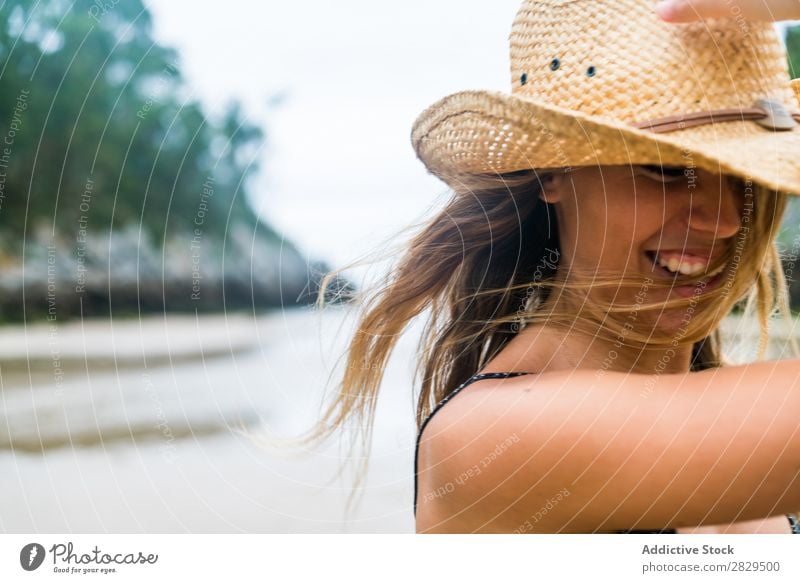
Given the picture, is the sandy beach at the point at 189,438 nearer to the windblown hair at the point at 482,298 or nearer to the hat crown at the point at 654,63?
the windblown hair at the point at 482,298

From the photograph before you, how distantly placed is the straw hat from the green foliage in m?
0.45

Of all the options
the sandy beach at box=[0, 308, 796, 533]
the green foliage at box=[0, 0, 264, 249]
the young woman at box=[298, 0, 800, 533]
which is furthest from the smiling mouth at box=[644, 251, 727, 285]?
the green foliage at box=[0, 0, 264, 249]

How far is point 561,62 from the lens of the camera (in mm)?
612

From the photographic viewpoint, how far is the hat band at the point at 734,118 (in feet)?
1.88

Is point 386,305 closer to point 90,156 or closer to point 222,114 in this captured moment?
point 222,114

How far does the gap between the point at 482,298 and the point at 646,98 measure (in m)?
0.27

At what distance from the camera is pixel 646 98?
23.0 inches

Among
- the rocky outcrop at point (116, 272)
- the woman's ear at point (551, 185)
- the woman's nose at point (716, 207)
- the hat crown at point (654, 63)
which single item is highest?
the hat crown at point (654, 63)

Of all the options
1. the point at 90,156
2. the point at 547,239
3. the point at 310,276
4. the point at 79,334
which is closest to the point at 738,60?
the point at 547,239

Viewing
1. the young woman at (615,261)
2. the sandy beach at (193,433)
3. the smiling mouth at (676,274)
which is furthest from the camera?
the sandy beach at (193,433)

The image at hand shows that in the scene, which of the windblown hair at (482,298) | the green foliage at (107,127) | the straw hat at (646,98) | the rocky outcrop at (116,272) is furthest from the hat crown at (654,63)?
the rocky outcrop at (116,272)

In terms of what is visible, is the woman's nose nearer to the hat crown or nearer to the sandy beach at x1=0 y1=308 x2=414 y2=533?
the hat crown
